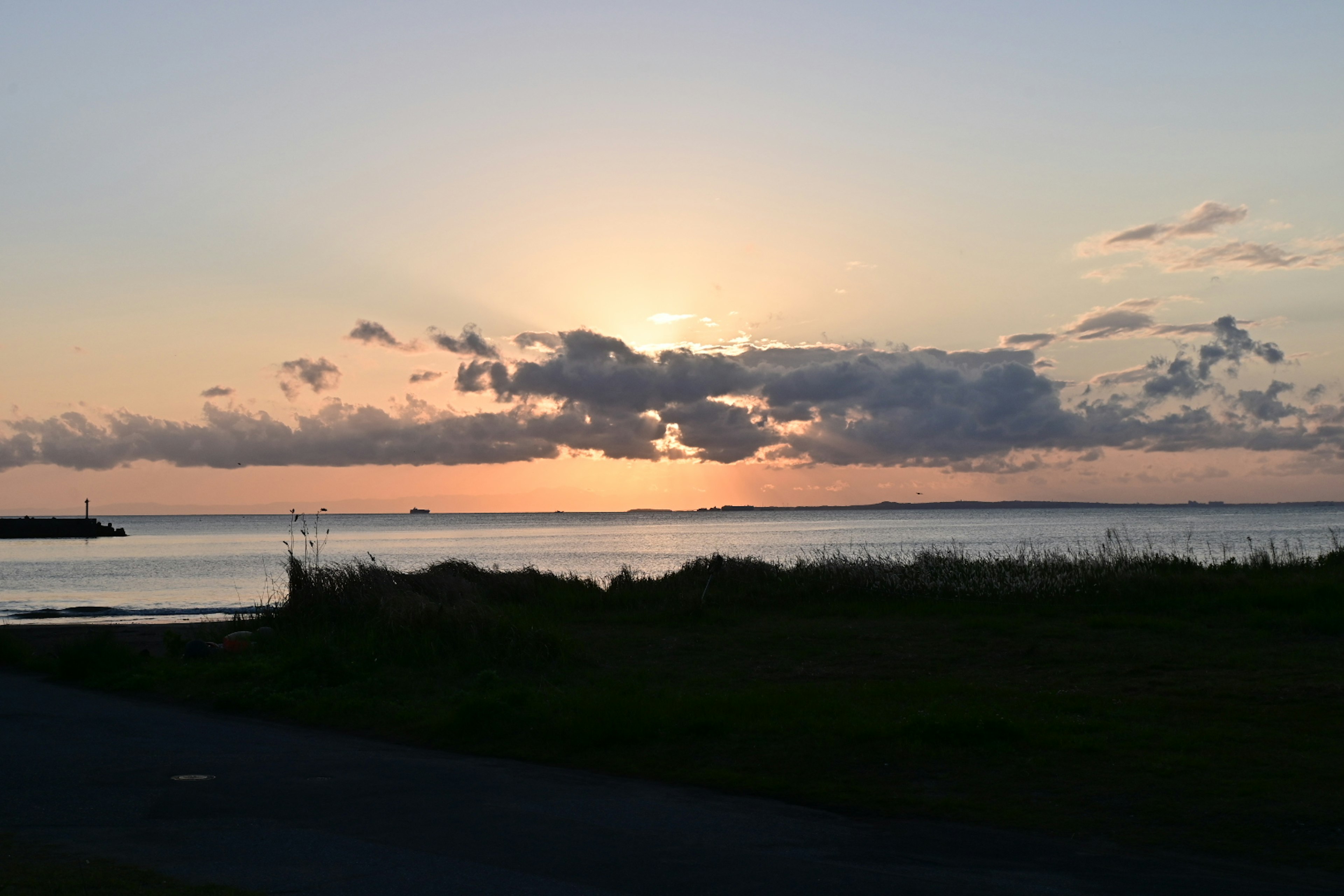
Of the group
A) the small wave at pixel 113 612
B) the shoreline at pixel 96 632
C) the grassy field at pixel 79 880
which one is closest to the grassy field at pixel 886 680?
the shoreline at pixel 96 632

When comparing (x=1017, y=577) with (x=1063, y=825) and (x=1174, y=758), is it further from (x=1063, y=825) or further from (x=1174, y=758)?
(x=1063, y=825)

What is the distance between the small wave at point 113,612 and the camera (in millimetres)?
39406

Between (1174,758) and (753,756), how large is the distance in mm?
4618

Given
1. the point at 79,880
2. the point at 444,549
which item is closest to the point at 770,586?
the point at 79,880

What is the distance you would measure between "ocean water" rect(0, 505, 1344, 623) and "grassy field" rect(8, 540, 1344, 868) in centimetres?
1158

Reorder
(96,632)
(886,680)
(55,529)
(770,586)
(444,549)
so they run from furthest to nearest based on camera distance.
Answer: (55,529) < (444,549) < (770,586) < (96,632) < (886,680)

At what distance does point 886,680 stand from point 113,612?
35.5m

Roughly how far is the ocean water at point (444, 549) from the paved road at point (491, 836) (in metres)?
25.5

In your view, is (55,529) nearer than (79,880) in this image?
No

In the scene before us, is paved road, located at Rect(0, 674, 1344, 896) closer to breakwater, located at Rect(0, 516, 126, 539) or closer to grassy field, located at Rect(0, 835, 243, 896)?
grassy field, located at Rect(0, 835, 243, 896)

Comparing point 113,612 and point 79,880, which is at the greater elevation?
point 79,880

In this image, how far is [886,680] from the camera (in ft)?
56.4

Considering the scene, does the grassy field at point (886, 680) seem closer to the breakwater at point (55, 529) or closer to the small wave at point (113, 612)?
the small wave at point (113, 612)

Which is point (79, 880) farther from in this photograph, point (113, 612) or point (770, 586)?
point (113, 612)
